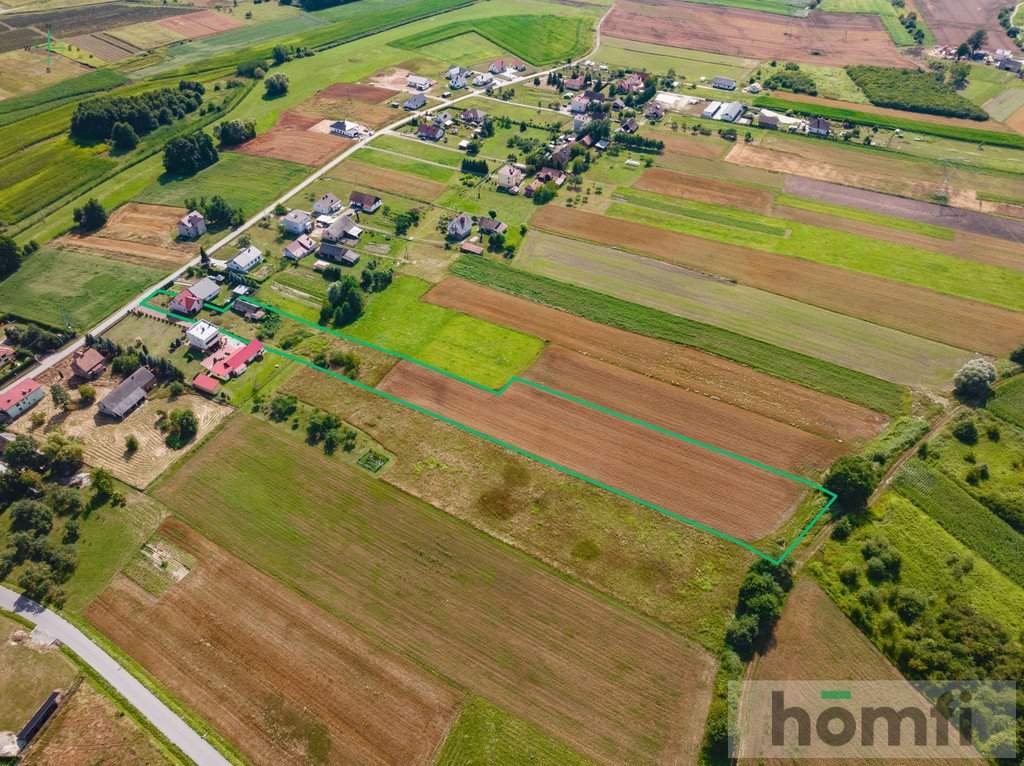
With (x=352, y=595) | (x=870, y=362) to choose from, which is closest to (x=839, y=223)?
(x=870, y=362)

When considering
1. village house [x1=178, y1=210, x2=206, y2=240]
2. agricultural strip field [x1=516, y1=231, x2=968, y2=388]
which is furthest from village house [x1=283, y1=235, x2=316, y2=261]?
agricultural strip field [x1=516, y1=231, x2=968, y2=388]

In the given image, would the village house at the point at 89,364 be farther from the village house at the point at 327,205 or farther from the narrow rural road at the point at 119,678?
the village house at the point at 327,205

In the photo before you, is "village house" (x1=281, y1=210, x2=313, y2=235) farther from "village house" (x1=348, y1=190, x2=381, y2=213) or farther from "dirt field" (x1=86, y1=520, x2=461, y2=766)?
"dirt field" (x1=86, y1=520, x2=461, y2=766)

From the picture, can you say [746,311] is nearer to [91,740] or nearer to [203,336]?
[203,336]

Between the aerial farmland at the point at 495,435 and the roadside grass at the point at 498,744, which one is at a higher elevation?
the aerial farmland at the point at 495,435

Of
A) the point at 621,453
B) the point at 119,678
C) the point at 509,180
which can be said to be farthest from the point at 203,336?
the point at 509,180

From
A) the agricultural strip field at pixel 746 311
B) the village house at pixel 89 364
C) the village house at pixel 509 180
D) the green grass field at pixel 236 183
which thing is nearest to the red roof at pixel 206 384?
the village house at pixel 89 364
